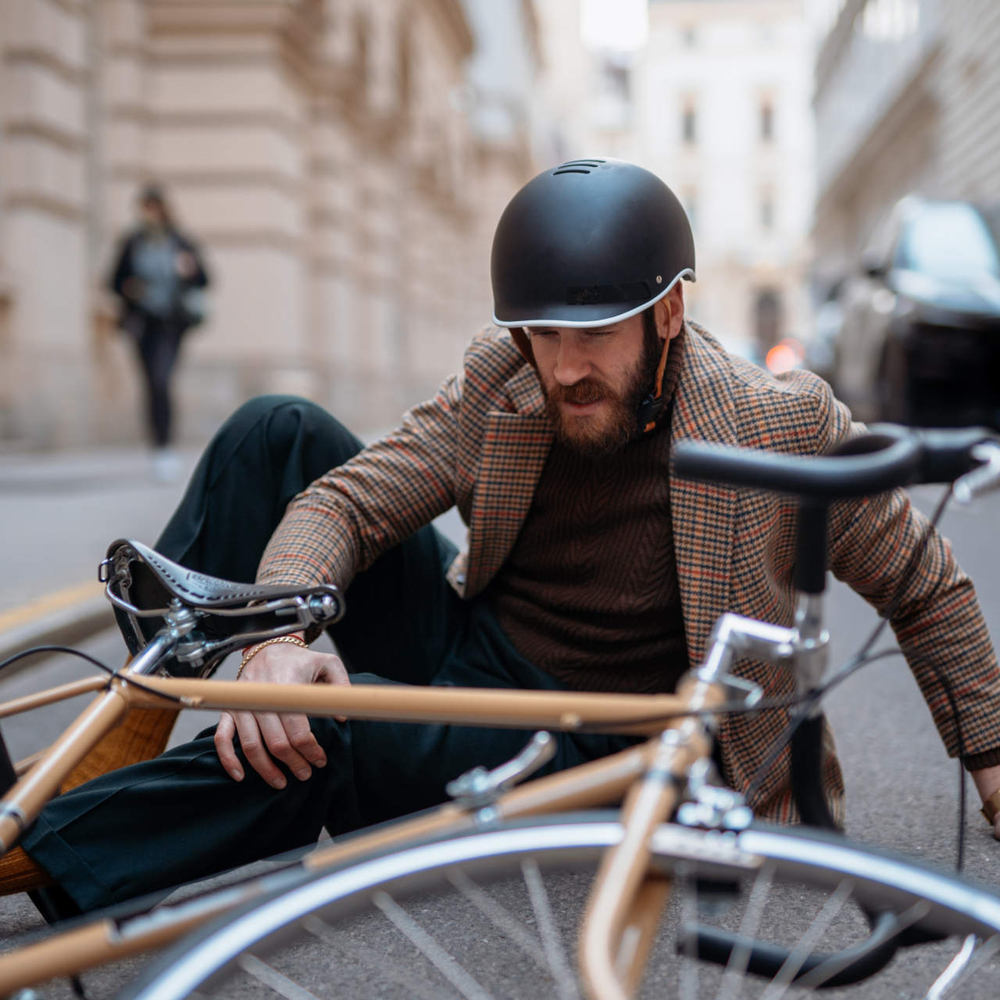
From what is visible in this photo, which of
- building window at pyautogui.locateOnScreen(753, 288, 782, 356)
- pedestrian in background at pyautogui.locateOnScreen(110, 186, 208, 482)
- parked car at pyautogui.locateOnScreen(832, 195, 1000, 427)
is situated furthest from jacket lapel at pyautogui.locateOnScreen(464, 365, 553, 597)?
building window at pyautogui.locateOnScreen(753, 288, 782, 356)

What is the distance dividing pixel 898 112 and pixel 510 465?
27.1 metres

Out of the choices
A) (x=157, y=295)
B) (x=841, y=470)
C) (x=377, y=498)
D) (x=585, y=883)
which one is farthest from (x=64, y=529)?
(x=841, y=470)

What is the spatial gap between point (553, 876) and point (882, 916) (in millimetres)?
297

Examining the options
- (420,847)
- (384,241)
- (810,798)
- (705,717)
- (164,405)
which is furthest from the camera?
(384,241)

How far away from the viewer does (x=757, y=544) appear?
78.0 inches

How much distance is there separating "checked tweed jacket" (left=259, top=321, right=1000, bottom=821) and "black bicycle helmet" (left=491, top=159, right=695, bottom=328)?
22 cm

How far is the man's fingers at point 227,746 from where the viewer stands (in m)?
1.87

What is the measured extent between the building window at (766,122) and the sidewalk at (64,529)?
6423 cm

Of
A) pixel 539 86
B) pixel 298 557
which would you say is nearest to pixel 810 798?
pixel 298 557

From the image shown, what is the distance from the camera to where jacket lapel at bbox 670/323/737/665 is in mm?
1980

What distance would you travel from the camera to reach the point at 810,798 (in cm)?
137

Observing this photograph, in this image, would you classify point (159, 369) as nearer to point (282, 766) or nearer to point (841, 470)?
point (282, 766)

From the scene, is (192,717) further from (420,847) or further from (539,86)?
(539,86)

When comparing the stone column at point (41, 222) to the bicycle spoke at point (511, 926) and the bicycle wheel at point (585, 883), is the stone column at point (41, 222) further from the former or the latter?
the bicycle wheel at point (585, 883)
